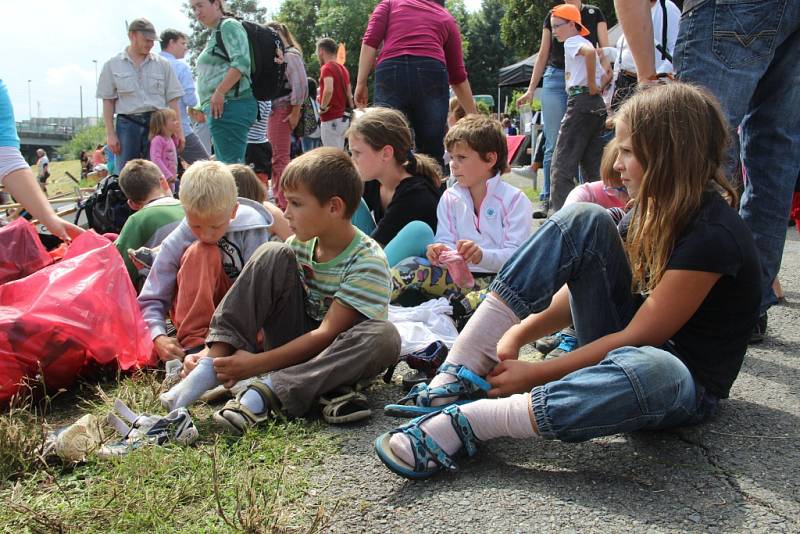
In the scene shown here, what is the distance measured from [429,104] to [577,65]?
1.44 meters

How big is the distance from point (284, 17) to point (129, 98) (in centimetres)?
4885

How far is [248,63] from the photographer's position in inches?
203

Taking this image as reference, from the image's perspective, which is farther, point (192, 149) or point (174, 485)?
point (192, 149)

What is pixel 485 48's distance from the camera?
56.4 meters

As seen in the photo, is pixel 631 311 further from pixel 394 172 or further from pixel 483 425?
pixel 394 172

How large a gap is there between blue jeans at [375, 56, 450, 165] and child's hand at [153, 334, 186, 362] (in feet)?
7.46

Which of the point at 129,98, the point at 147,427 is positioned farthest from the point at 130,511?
the point at 129,98

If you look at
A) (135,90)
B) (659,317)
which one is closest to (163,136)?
(135,90)

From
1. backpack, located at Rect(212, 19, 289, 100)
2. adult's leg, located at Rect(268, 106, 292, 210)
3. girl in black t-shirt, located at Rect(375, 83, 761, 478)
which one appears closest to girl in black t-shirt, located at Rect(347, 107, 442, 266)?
girl in black t-shirt, located at Rect(375, 83, 761, 478)

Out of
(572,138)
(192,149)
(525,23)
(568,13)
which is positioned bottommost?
(192,149)

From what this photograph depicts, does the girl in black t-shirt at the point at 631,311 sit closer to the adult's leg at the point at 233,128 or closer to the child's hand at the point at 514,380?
the child's hand at the point at 514,380

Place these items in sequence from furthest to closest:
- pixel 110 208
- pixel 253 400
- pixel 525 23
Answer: pixel 525 23 → pixel 110 208 → pixel 253 400

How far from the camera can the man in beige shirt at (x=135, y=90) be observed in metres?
5.95

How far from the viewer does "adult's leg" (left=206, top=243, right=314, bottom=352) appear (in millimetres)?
2480
